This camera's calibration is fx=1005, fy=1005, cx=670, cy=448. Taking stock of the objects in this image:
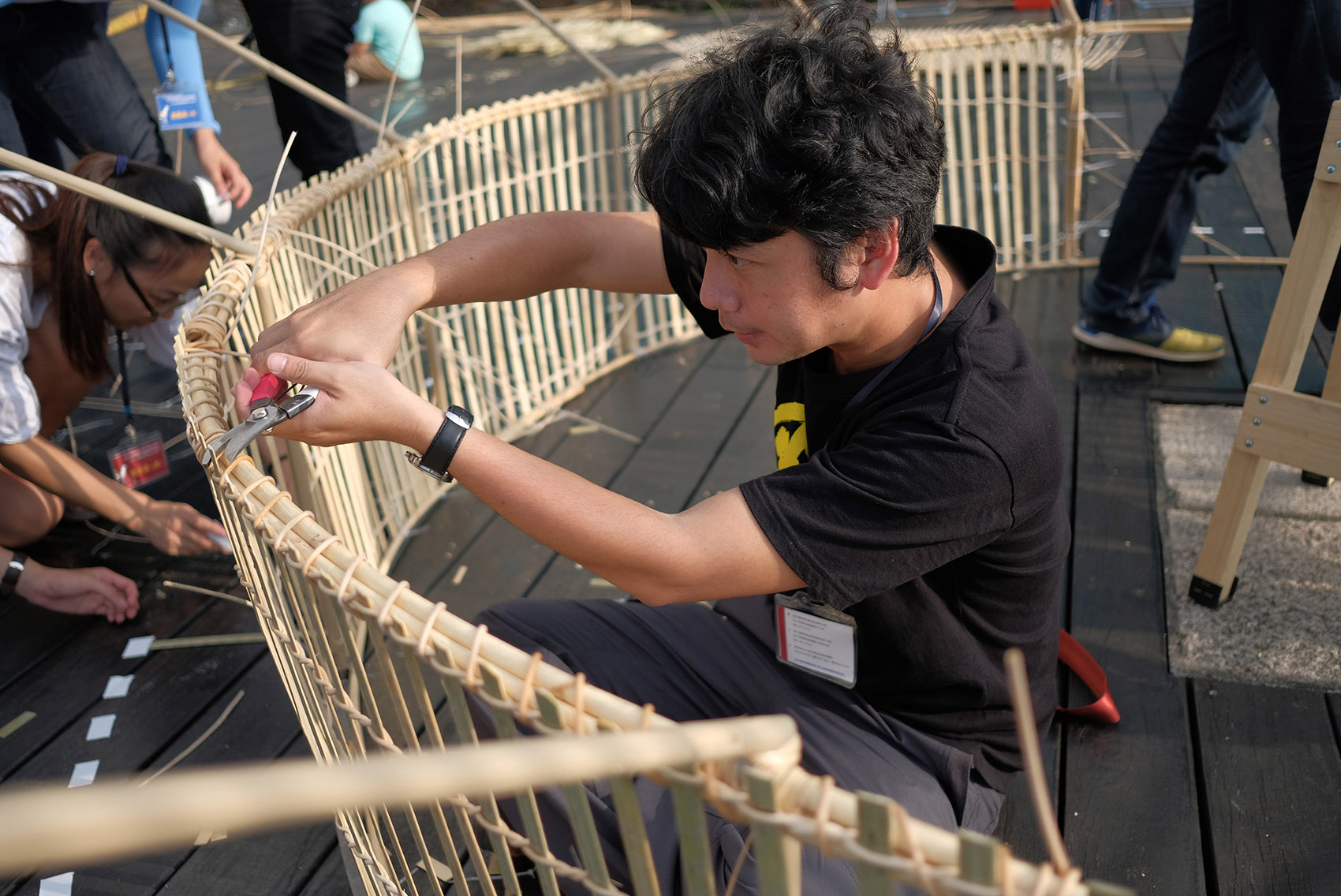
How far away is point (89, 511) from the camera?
7.50 ft

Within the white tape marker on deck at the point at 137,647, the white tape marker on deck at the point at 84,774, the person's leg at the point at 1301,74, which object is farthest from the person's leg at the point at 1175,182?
the white tape marker on deck at the point at 84,774

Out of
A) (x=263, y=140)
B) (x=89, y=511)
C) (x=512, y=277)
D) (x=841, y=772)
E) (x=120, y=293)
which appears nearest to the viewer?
(x=841, y=772)

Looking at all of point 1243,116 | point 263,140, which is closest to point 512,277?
point 1243,116

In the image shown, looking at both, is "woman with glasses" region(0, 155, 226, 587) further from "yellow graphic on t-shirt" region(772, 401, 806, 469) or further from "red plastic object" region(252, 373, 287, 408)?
"yellow graphic on t-shirt" region(772, 401, 806, 469)

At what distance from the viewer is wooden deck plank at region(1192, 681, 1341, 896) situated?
1296 millimetres

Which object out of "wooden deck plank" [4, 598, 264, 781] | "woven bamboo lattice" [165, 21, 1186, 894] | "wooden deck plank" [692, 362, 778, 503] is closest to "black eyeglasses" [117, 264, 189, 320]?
"woven bamboo lattice" [165, 21, 1186, 894]

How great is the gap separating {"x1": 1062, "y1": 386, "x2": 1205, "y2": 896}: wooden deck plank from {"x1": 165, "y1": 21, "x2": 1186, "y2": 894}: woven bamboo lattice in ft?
2.47

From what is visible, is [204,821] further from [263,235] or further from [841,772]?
[263,235]

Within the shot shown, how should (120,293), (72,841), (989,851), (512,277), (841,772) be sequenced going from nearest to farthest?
(72,841) → (989,851) → (841,772) → (512,277) → (120,293)

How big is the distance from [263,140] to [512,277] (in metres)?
4.88

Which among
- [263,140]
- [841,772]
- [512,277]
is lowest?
[263,140]

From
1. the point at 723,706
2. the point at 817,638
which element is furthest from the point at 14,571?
the point at 817,638

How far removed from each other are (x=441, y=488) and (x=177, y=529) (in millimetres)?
573

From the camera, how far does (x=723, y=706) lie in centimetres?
129
